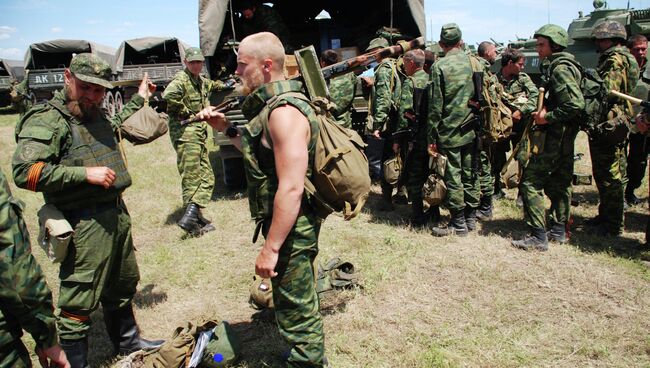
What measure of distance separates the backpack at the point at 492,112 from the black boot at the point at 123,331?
3902 millimetres

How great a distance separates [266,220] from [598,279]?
3.25 meters

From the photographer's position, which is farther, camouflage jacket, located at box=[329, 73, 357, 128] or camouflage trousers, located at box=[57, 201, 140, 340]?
camouflage jacket, located at box=[329, 73, 357, 128]

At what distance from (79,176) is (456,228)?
13.1 feet

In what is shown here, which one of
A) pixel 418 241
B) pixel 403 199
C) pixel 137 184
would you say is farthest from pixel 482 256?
pixel 137 184

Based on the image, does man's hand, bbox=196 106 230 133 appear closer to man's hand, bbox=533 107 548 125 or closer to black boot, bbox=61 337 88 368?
black boot, bbox=61 337 88 368

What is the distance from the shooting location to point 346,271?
420cm

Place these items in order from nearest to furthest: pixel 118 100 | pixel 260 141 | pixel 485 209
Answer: pixel 260 141, pixel 485 209, pixel 118 100

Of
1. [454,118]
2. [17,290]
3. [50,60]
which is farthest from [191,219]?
[50,60]

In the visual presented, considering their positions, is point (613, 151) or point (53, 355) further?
point (613, 151)

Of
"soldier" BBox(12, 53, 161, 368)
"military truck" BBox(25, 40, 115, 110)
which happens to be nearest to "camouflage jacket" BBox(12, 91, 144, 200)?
"soldier" BBox(12, 53, 161, 368)

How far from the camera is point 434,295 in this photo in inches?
157

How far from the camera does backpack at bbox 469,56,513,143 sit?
199 inches

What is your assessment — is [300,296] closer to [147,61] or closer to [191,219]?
[191,219]

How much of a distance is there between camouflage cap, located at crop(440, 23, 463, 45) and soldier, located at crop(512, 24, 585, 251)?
2.62 feet
